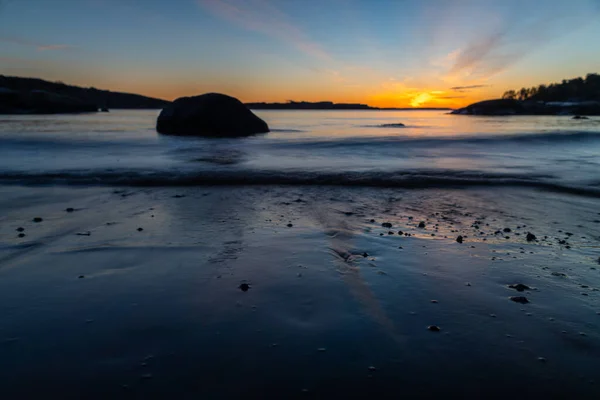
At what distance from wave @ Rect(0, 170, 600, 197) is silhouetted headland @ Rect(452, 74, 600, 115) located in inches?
4014

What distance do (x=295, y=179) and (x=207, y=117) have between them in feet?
50.3

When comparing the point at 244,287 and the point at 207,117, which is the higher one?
the point at 207,117

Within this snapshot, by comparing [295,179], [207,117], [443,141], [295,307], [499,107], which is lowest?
[295,307]

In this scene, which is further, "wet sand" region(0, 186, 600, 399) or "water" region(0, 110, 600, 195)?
"water" region(0, 110, 600, 195)

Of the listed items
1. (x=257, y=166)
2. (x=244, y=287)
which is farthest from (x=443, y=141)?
(x=244, y=287)

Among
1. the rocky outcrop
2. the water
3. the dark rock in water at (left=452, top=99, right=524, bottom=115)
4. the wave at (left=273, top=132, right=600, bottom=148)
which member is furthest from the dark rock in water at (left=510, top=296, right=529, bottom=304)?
the dark rock in water at (left=452, top=99, right=524, bottom=115)

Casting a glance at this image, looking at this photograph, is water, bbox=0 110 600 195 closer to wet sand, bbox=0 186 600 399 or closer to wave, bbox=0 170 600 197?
wave, bbox=0 170 600 197

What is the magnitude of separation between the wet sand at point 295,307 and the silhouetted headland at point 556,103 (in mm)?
108685

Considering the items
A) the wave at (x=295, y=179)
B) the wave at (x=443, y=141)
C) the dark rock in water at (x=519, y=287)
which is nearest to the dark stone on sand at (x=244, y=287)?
the dark rock in water at (x=519, y=287)

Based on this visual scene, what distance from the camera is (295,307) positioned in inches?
124

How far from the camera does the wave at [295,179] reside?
9.38 meters

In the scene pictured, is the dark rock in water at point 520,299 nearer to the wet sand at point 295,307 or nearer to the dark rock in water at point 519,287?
the wet sand at point 295,307

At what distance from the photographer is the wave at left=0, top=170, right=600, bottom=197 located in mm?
9383

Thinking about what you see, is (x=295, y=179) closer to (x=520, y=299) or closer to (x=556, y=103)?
(x=520, y=299)
